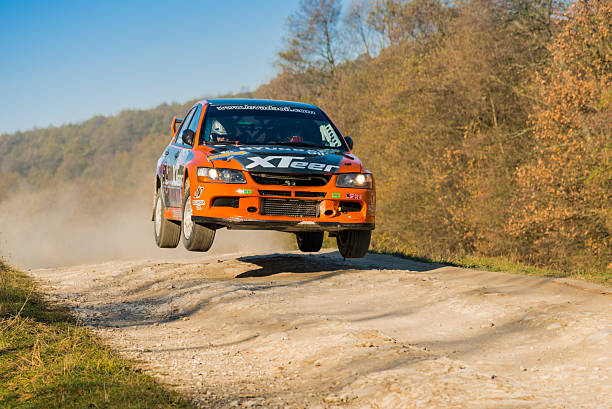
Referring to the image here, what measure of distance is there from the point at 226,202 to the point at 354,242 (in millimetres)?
2114

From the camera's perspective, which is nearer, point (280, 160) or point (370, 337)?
point (370, 337)

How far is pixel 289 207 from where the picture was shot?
9.04 m

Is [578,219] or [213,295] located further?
[578,219]

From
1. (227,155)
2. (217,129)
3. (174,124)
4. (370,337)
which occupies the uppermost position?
(174,124)

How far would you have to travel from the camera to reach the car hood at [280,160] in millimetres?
8922

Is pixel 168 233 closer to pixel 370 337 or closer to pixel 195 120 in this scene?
pixel 195 120

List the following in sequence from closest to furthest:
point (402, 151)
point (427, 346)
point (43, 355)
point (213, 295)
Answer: point (427, 346) < point (43, 355) < point (213, 295) < point (402, 151)

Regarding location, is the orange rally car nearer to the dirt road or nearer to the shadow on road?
the dirt road

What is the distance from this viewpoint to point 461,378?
5.61 m

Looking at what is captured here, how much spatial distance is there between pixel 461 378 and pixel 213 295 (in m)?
5.49

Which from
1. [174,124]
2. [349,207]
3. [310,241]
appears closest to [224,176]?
[349,207]

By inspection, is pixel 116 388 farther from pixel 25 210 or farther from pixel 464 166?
pixel 25 210

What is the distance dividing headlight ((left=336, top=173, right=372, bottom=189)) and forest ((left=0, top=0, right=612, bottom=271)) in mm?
7810

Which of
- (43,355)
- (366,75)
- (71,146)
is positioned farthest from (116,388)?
(71,146)
